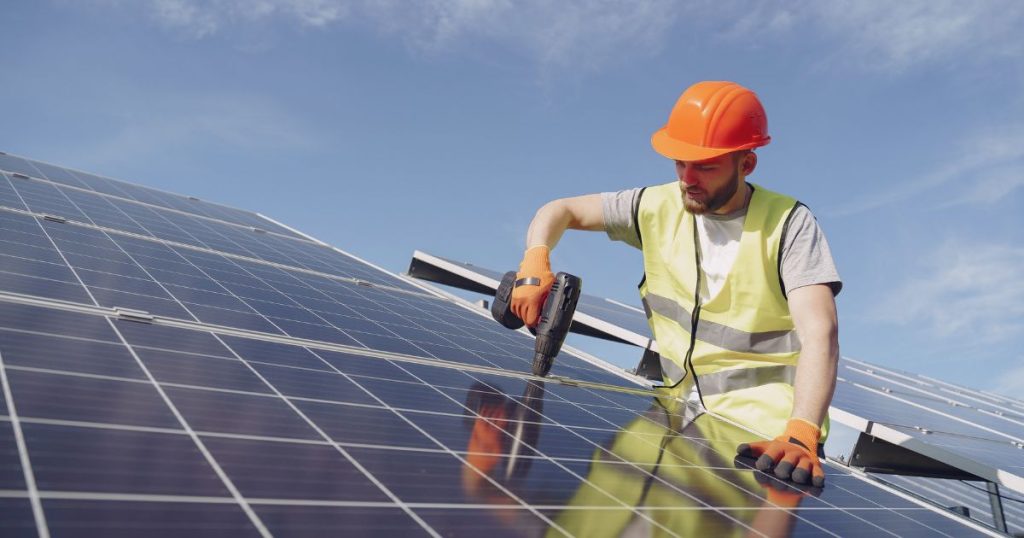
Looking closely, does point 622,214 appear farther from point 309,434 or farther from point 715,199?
point 309,434

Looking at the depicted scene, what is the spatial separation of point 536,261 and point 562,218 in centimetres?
52

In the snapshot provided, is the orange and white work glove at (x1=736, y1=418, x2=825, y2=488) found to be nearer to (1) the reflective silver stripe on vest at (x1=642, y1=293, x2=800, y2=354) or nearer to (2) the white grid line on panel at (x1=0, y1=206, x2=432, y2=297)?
(1) the reflective silver stripe on vest at (x1=642, y1=293, x2=800, y2=354)

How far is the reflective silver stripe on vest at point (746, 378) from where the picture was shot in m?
5.33

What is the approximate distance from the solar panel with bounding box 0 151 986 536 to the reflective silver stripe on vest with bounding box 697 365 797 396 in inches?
10.8

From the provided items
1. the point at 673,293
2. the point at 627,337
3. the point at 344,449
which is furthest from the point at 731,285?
the point at 627,337

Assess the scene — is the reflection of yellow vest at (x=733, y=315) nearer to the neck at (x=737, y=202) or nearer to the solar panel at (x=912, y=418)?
the neck at (x=737, y=202)

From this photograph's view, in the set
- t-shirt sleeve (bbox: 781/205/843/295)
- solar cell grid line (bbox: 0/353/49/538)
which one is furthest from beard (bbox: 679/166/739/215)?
solar cell grid line (bbox: 0/353/49/538)

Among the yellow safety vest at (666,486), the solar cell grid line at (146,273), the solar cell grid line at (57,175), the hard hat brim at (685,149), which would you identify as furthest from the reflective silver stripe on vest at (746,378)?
the solar cell grid line at (57,175)

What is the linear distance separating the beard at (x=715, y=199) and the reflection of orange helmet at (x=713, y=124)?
0.24 m

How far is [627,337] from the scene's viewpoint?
415 inches

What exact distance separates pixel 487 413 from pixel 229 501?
1880 millimetres

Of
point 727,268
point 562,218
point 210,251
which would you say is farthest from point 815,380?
point 210,251

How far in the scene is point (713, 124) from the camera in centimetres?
527

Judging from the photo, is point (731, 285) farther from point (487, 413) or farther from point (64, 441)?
point (64, 441)
